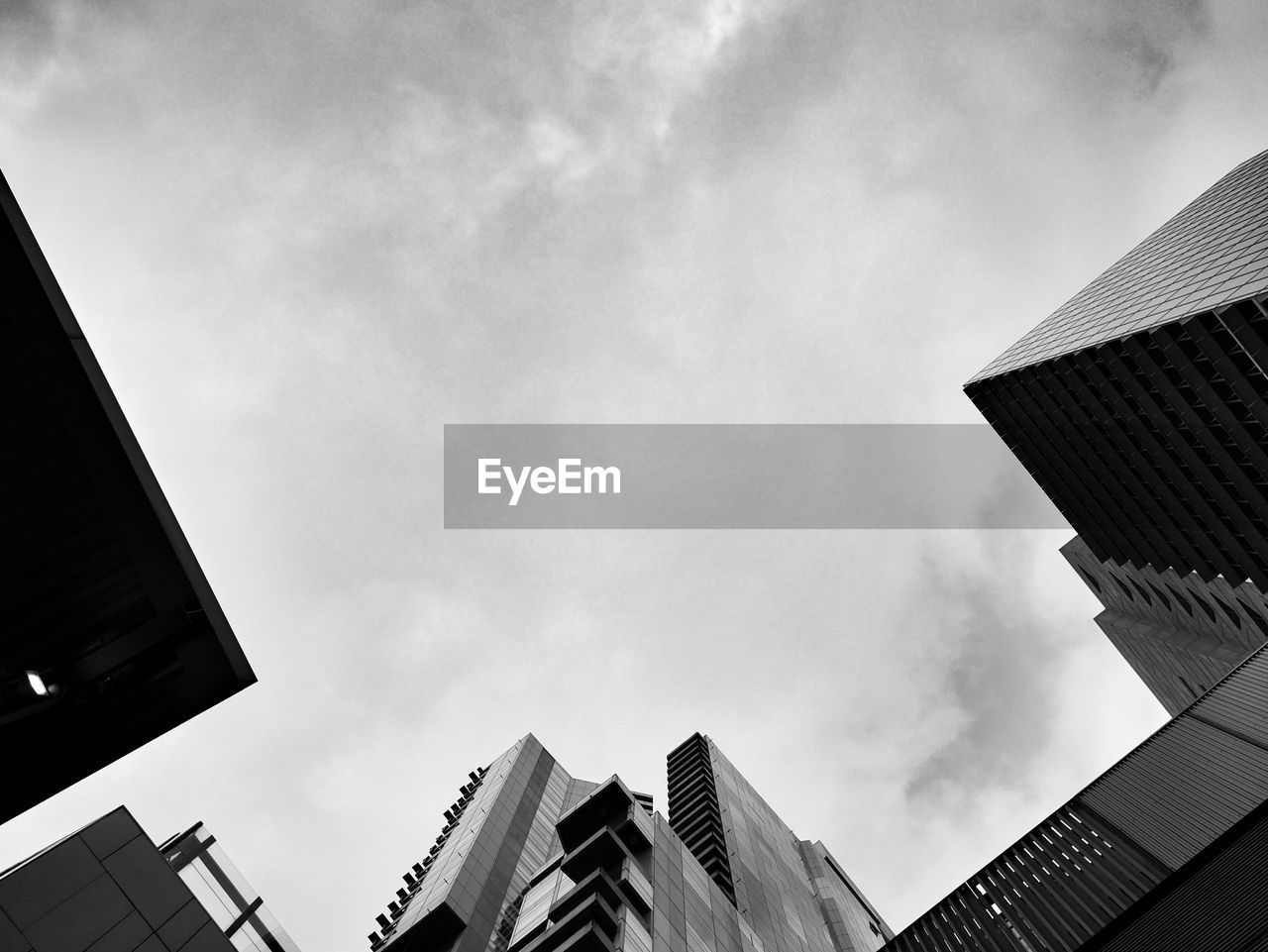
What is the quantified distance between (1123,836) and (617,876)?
27.8 metres

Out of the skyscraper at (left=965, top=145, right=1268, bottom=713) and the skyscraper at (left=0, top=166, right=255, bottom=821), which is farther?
the skyscraper at (left=965, top=145, right=1268, bottom=713)

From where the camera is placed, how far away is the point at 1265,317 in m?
35.4

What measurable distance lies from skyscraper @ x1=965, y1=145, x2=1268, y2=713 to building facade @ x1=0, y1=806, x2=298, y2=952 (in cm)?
4838

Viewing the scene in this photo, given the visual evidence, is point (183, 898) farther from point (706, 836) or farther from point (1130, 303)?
point (706, 836)

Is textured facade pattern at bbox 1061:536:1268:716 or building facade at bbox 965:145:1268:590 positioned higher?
A: building facade at bbox 965:145:1268:590

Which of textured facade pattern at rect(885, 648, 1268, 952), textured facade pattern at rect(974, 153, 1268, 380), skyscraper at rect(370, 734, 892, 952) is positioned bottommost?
textured facade pattern at rect(885, 648, 1268, 952)

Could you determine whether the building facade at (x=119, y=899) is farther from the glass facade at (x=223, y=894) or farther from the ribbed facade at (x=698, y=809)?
the ribbed facade at (x=698, y=809)

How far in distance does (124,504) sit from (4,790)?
20.9 ft

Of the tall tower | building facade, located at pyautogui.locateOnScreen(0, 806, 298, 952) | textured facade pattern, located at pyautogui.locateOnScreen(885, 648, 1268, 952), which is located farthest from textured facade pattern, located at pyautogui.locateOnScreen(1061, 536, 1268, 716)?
building facade, located at pyautogui.locateOnScreen(0, 806, 298, 952)

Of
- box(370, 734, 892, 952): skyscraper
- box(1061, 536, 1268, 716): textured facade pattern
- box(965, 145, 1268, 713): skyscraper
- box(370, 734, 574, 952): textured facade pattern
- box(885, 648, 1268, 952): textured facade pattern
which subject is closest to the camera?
box(885, 648, 1268, 952): textured facade pattern

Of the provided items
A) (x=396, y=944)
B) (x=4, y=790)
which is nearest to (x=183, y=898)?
(x=4, y=790)

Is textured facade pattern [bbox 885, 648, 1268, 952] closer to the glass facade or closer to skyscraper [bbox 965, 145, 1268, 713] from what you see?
skyscraper [bbox 965, 145, 1268, 713]

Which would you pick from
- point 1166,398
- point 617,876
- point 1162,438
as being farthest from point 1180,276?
point 617,876

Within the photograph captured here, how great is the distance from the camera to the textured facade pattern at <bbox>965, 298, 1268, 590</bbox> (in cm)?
4100
